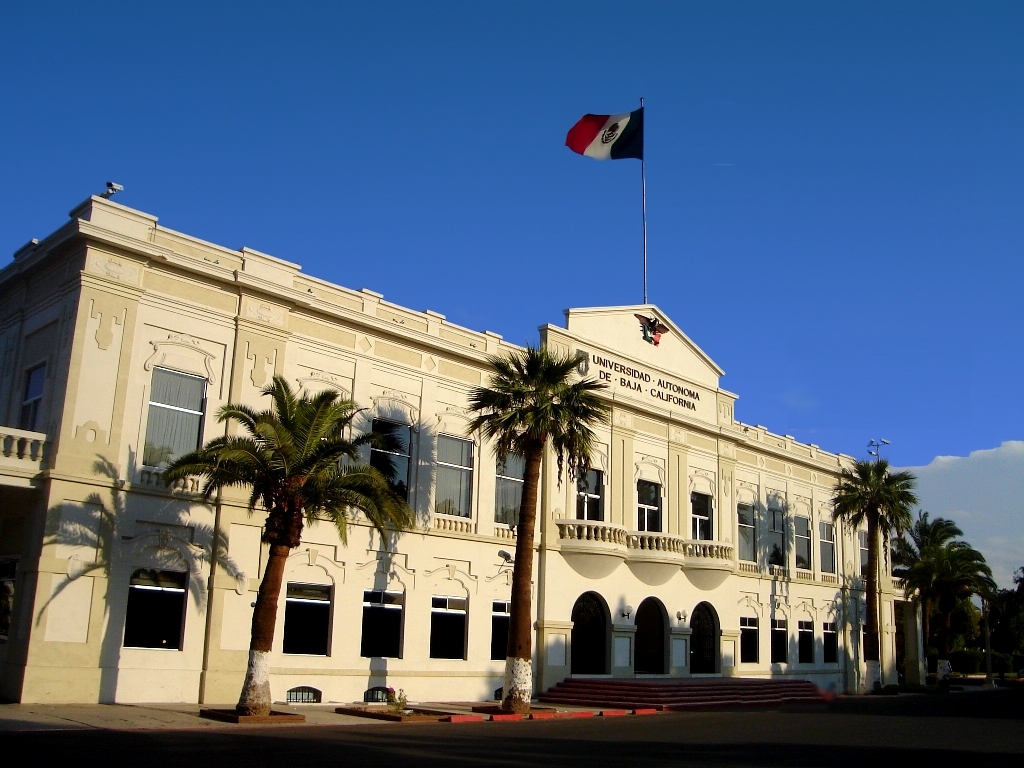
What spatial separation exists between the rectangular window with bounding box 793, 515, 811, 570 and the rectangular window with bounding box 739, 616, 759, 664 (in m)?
6.26

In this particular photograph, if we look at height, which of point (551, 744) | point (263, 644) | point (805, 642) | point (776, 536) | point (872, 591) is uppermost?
point (776, 536)

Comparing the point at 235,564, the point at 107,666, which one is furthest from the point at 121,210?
the point at 107,666

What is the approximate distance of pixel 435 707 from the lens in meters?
28.8

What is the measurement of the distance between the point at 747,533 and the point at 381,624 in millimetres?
22468

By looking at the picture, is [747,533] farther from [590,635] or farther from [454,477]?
[454,477]

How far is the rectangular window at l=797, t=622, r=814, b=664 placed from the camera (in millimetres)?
49188

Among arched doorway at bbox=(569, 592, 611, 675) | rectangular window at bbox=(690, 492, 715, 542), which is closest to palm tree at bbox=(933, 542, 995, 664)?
rectangular window at bbox=(690, 492, 715, 542)

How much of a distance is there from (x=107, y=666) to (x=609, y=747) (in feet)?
41.0

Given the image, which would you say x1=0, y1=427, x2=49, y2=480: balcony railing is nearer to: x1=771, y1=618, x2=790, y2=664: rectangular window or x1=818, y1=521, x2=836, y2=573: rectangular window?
x1=771, y1=618, x2=790, y2=664: rectangular window

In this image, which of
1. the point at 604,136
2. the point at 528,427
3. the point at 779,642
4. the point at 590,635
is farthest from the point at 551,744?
the point at 779,642

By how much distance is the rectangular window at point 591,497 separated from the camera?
123 ft

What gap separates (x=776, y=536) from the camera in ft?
160

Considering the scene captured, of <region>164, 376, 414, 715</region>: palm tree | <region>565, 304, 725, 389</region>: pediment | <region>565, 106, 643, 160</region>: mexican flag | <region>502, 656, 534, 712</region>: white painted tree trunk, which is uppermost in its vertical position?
<region>565, 106, 643, 160</region>: mexican flag

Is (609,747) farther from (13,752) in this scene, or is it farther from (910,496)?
(910,496)
